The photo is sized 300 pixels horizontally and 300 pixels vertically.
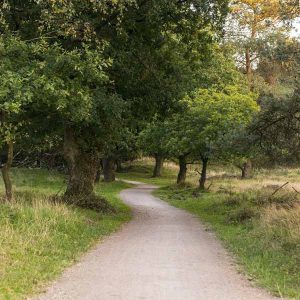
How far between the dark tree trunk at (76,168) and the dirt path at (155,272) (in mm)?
5136

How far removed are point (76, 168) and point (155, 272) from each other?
35.4 ft

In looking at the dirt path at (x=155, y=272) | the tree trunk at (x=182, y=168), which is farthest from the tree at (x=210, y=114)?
the dirt path at (x=155, y=272)

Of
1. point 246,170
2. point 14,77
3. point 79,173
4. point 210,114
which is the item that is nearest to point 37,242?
point 14,77

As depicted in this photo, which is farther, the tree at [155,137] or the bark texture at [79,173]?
the tree at [155,137]

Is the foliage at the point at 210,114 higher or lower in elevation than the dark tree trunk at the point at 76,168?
higher

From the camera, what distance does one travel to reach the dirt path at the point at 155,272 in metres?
7.04

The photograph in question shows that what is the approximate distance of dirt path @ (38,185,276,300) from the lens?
7.04m

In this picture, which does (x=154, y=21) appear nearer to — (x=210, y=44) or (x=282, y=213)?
(x=210, y=44)

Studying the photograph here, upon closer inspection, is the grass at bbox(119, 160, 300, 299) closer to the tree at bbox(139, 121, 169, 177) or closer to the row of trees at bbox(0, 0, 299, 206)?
the row of trees at bbox(0, 0, 299, 206)

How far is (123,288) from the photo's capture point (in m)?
7.29

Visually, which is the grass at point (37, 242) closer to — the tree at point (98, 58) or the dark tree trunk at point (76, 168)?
the tree at point (98, 58)

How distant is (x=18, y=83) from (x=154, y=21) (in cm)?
693

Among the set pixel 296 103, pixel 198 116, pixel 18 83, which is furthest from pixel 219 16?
pixel 198 116

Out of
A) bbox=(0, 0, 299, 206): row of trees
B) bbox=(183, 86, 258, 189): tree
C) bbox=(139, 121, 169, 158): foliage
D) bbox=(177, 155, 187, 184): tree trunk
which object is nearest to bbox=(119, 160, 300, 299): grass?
bbox=(0, 0, 299, 206): row of trees
